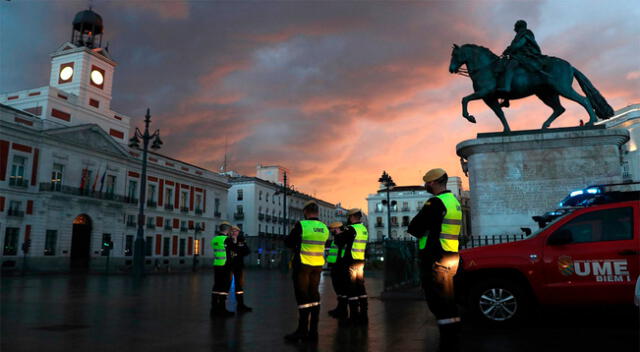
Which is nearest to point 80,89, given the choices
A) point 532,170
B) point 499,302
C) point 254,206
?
point 254,206

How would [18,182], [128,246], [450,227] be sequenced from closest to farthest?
[450,227] → [18,182] → [128,246]

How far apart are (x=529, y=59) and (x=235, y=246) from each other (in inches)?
353

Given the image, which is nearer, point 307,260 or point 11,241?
point 307,260

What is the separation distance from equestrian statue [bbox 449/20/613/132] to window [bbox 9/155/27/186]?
3397cm

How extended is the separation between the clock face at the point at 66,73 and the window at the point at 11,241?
58.4 ft

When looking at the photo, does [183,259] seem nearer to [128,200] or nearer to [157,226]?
[157,226]

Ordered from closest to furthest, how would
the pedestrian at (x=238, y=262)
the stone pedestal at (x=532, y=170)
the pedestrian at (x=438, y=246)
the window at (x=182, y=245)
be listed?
the pedestrian at (x=438, y=246) < the pedestrian at (x=238, y=262) < the stone pedestal at (x=532, y=170) < the window at (x=182, y=245)

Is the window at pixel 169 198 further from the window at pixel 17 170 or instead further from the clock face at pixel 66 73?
the window at pixel 17 170

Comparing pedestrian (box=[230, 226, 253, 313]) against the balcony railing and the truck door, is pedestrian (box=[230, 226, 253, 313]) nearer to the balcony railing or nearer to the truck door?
the truck door

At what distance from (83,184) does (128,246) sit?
823 centimetres

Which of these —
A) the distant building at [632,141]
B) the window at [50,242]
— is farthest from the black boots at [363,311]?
the distant building at [632,141]

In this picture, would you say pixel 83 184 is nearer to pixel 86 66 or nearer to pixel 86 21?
pixel 86 66

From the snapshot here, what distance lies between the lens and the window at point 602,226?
6016mm

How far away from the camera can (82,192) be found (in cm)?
3853
